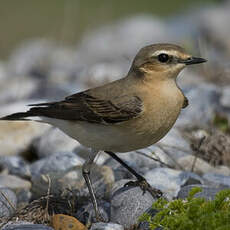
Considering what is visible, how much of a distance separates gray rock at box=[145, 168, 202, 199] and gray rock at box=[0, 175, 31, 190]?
133cm

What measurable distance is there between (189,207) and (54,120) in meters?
2.34

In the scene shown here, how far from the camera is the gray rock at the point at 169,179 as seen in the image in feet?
20.1

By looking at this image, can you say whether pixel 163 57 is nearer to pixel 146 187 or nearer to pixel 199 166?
pixel 146 187

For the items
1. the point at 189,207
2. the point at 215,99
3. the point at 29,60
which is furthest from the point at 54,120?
the point at 29,60

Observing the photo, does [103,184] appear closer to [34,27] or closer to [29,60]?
[29,60]

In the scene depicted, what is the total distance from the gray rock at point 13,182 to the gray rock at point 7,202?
0.32m

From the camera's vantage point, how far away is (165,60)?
222 inches

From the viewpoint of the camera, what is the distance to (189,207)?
4305mm

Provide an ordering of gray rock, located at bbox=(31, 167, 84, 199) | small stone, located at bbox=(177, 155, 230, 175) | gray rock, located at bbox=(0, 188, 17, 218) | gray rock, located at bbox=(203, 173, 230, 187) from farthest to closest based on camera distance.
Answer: small stone, located at bbox=(177, 155, 230, 175) → gray rock, located at bbox=(31, 167, 84, 199) → gray rock, located at bbox=(203, 173, 230, 187) → gray rock, located at bbox=(0, 188, 17, 218)

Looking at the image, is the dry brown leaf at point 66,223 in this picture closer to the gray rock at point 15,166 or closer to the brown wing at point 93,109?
the brown wing at point 93,109

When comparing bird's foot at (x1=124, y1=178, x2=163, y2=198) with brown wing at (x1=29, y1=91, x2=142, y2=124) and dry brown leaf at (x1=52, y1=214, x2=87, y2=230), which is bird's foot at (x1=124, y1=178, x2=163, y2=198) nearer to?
brown wing at (x1=29, y1=91, x2=142, y2=124)

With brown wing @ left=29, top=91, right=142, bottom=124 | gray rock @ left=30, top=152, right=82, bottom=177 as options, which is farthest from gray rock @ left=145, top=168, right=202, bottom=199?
brown wing @ left=29, top=91, right=142, bottom=124

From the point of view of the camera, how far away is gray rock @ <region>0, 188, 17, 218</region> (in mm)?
5693

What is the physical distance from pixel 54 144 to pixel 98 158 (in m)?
0.67
